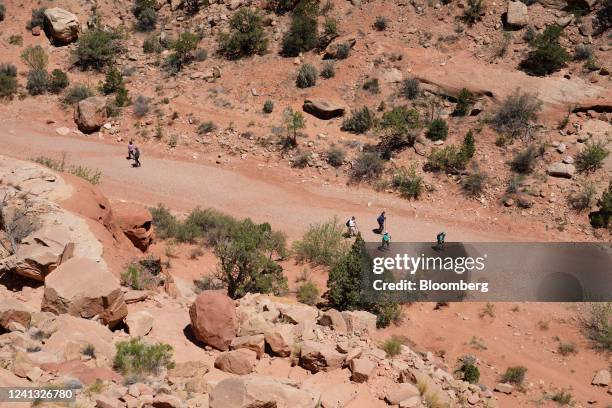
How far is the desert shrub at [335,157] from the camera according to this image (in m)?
27.5

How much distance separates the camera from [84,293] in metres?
10.8

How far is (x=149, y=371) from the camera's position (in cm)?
965

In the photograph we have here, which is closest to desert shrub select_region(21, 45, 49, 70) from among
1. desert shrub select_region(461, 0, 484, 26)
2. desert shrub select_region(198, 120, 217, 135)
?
desert shrub select_region(198, 120, 217, 135)

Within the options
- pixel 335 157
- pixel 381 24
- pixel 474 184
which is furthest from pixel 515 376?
pixel 381 24

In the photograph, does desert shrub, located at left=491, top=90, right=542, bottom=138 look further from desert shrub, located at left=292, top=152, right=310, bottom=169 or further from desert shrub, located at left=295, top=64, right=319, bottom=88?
desert shrub, located at left=295, top=64, right=319, bottom=88

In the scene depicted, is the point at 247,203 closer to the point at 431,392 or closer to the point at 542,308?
the point at 542,308

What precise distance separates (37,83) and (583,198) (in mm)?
31295

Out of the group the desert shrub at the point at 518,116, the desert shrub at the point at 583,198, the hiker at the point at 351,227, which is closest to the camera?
the hiker at the point at 351,227

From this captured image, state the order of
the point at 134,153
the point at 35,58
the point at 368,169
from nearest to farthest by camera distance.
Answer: the point at 134,153, the point at 368,169, the point at 35,58

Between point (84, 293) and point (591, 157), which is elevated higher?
point (591, 157)

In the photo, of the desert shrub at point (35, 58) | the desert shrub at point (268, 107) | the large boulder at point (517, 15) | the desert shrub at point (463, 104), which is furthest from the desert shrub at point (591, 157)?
the desert shrub at point (35, 58)

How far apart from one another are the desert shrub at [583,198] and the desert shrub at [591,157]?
115 cm

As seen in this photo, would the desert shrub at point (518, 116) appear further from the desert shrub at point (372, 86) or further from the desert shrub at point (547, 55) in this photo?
the desert shrub at point (372, 86)

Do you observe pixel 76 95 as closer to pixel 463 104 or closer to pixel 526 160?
pixel 463 104
